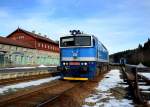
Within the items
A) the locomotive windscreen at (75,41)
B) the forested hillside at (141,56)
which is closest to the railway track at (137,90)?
A: the locomotive windscreen at (75,41)

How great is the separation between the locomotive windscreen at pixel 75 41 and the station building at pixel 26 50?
88.1 ft

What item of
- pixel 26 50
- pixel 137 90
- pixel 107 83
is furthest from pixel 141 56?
pixel 137 90

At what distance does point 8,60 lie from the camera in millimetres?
44938

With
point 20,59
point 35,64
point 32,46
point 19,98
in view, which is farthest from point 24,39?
point 19,98

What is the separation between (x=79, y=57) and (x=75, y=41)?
1286mm

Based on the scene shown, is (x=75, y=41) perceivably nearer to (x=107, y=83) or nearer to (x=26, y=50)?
(x=107, y=83)

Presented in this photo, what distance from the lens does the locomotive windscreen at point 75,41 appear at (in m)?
17.7

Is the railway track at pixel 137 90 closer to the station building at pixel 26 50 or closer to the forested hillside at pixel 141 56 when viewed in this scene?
the station building at pixel 26 50

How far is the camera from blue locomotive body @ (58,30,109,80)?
17.5 meters

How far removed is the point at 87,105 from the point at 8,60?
38.2m

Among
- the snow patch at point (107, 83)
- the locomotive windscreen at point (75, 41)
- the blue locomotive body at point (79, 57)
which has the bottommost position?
the snow patch at point (107, 83)

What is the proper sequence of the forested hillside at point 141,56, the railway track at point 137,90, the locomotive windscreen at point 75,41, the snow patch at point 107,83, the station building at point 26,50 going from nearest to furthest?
the railway track at point 137,90, the snow patch at point 107,83, the locomotive windscreen at point 75,41, the station building at point 26,50, the forested hillside at point 141,56

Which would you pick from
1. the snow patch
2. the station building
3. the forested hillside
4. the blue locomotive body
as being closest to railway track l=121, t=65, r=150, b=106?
the snow patch

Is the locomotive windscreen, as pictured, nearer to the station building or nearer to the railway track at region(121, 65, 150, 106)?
the railway track at region(121, 65, 150, 106)
